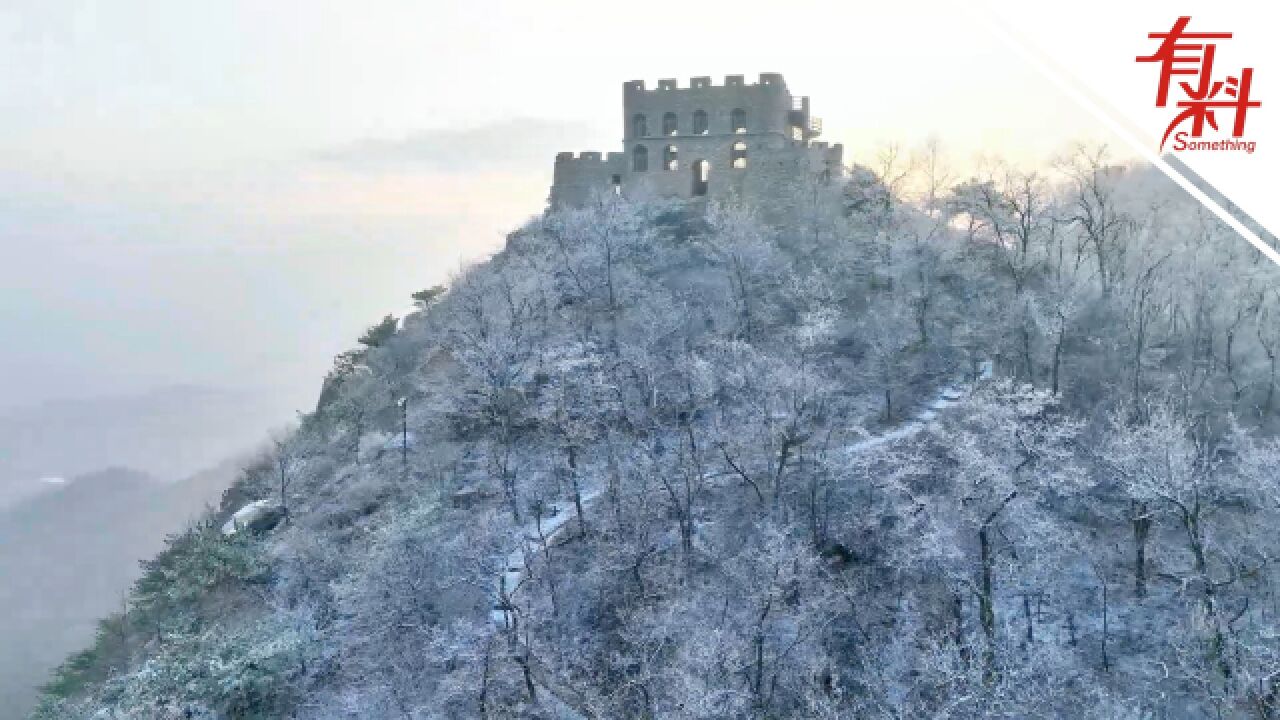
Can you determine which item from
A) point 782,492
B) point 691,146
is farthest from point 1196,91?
point 691,146

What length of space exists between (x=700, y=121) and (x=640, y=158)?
482 centimetres

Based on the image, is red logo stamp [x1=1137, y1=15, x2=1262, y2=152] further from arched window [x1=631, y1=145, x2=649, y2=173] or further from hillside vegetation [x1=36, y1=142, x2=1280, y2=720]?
arched window [x1=631, y1=145, x2=649, y2=173]

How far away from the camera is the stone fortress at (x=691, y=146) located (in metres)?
67.0

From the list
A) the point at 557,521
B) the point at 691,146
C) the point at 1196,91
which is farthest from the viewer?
the point at 691,146

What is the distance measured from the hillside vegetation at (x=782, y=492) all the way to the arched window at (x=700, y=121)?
23.9 ft

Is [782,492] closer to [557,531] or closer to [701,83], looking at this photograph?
[557,531]

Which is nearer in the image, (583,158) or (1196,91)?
(1196,91)

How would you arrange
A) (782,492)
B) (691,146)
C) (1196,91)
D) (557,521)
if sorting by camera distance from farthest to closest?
(691,146), (557,521), (782,492), (1196,91)

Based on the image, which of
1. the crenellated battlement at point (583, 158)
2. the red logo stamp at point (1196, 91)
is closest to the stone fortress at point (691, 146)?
the crenellated battlement at point (583, 158)

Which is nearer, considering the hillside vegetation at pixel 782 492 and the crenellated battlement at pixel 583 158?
the hillside vegetation at pixel 782 492

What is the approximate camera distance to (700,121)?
68500 mm

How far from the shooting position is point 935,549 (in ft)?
109

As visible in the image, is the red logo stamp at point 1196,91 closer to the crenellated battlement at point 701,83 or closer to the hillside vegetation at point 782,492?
the hillside vegetation at point 782,492

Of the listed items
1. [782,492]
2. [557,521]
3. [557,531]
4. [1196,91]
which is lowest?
[557,531]
